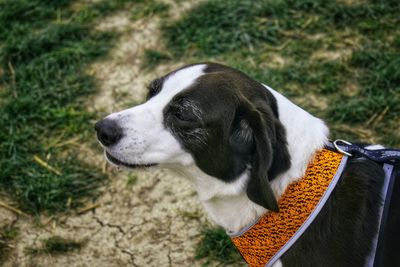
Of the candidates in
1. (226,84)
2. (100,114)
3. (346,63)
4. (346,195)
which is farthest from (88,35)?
(346,195)

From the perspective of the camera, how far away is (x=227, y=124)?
8.80 ft

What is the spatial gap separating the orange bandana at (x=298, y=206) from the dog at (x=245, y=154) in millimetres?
35

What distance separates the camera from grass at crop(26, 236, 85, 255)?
12.6 ft

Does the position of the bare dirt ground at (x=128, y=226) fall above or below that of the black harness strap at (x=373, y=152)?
below

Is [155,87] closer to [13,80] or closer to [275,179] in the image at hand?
[275,179]

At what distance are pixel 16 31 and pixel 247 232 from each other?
3.69 metres

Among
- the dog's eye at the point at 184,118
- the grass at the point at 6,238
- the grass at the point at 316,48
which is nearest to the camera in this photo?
the dog's eye at the point at 184,118

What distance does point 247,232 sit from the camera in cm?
277

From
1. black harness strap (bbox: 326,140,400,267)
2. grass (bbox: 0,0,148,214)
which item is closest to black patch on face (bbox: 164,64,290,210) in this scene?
black harness strap (bbox: 326,140,400,267)

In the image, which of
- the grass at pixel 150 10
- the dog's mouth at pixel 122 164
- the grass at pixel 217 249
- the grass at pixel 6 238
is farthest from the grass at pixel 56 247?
the grass at pixel 150 10

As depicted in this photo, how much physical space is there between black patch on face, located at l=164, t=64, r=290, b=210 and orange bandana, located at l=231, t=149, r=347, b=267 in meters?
0.13

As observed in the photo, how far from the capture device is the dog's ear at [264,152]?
2.47m

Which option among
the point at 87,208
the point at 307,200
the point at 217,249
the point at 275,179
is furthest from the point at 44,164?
the point at 307,200

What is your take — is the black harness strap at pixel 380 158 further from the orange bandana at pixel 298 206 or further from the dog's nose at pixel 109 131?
the dog's nose at pixel 109 131
